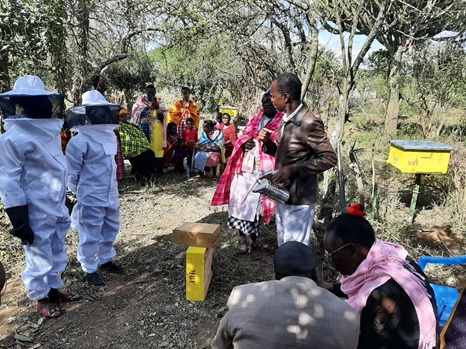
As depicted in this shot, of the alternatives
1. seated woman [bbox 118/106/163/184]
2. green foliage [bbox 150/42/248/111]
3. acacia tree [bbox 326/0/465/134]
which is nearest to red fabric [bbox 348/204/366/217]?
acacia tree [bbox 326/0/465/134]

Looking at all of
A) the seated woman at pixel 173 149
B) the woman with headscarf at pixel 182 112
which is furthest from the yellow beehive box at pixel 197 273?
the woman with headscarf at pixel 182 112

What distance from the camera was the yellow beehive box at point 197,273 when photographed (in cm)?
322

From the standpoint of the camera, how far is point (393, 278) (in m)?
1.70

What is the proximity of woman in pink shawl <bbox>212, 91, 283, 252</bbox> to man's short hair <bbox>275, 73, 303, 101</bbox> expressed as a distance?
960mm

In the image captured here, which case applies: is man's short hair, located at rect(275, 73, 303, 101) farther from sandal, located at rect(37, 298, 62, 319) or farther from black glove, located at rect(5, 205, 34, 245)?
sandal, located at rect(37, 298, 62, 319)

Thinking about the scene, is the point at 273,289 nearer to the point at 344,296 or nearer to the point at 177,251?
the point at 344,296

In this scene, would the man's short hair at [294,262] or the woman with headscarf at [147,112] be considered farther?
the woman with headscarf at [147,112]

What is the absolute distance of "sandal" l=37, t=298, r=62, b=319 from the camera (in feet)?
10.2

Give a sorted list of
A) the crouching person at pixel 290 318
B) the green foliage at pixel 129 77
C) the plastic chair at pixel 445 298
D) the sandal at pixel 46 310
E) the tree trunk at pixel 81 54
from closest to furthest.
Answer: the crouching person at pixel 290 318 → the plastic chair at pixel 445 298 → the sandal at pixel 46 310 → the tree trunk at pixel 81 54 → the green foliage at pixel 129 77

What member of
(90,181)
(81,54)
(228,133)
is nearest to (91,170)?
(90,181)

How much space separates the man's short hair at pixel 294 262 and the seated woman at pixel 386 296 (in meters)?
0.32

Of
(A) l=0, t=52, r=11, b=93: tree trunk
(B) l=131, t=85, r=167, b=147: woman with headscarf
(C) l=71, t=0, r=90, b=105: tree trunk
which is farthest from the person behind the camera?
(B) l=131, t=85, r=167, b=147: woman with headscarf

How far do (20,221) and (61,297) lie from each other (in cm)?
93

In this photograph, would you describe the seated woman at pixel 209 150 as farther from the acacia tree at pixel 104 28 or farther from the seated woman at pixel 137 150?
the acacia tree at pixel 104 28
